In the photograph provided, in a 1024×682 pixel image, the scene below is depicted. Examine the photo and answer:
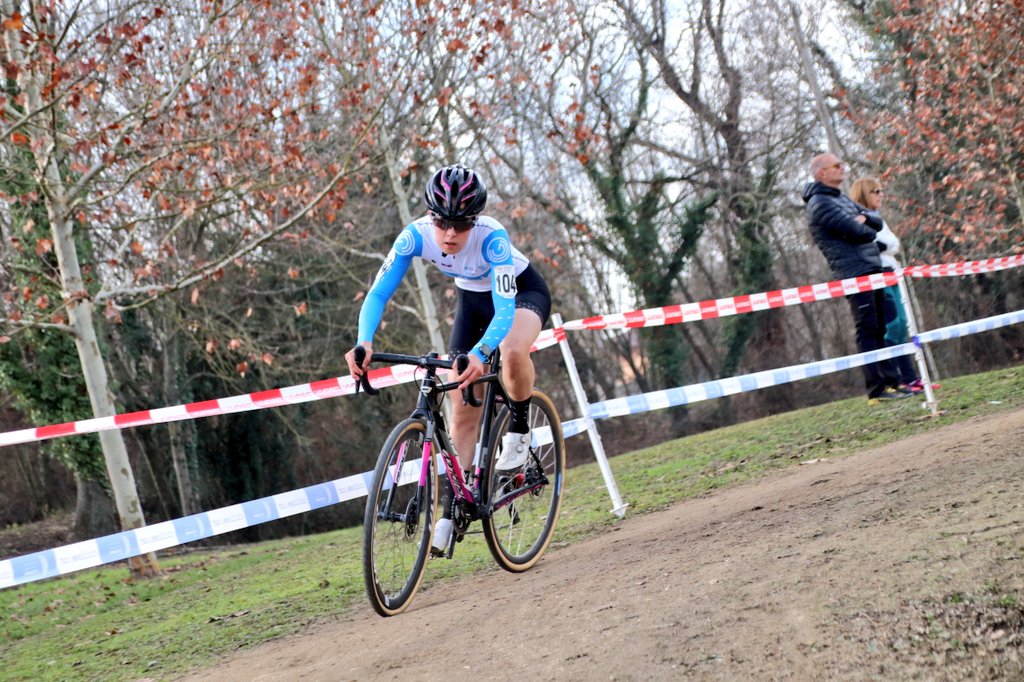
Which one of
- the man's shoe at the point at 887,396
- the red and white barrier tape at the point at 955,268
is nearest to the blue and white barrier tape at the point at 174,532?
the red and white barrier tape at the point at 955,268

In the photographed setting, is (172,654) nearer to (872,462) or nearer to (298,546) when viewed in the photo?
(872,462)

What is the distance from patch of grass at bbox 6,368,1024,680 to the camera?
6863 millimetres

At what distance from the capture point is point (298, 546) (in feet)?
45.2

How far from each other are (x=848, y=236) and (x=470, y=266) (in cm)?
592

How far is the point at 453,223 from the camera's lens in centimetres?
578

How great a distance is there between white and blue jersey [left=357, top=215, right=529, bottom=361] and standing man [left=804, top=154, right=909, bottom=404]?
557cm

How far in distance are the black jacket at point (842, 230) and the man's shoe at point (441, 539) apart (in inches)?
254

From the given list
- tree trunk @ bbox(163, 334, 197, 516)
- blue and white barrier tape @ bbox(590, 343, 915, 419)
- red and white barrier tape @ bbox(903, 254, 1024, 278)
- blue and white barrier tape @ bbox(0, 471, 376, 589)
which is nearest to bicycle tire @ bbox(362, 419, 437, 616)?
blue and white barrier tape @ bbox(0, 471, 376, 589)

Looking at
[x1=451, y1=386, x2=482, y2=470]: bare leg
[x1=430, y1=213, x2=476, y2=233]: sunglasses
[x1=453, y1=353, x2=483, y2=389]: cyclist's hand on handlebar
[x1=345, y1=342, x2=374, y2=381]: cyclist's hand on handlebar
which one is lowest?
[x1=451, y1=386, x2=482, y2=470]: bare leg

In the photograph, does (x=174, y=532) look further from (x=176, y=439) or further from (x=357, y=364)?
(x=176, y=439)

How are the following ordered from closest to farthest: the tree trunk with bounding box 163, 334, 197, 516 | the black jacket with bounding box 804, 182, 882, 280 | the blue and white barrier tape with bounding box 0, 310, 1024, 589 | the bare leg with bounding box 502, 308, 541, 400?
the bare leg with bounding box 502, 308, 541, 400 → the blue and white barrier tape with bounding box 0, 310, 1024, 589 → the black jacket with bounding box 804, 182, 882, 280 → the tree trunk with bounding box 163, 334, 197, 516

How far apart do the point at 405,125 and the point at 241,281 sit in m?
6.81

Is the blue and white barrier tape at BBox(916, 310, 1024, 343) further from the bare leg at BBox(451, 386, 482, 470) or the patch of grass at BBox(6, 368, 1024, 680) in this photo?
the bare leg at BBox(451, 386, 482, 470)

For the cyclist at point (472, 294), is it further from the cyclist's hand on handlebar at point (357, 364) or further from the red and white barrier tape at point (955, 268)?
the red and white barrier tape at point (955, 268)
